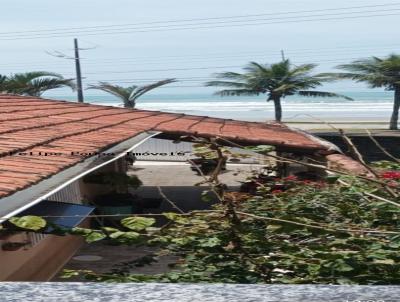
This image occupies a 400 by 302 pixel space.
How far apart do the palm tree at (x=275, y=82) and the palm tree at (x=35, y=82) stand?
30.2 feet

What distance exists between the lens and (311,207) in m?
3.07

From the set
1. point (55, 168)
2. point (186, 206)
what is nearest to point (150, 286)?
point (55, 168)

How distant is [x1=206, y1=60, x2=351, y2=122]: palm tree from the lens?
100 feet

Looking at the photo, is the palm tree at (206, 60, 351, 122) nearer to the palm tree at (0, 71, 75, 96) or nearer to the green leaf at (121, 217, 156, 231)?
the palm tree at (0, 71, 75, 96)

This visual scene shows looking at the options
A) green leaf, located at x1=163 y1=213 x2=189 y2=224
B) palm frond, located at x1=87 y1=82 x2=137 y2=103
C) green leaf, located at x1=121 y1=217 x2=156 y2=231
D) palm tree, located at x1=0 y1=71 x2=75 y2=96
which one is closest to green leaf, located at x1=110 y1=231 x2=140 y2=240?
green leaf, located at x1=121 y1=217 x2=156 y2=231

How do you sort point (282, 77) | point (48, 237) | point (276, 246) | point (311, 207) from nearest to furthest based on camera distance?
point (276, 246) → point (311, 207) → point (48, 237) → point (282, 77)

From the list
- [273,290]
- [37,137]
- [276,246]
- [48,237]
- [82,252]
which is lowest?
[82,252]

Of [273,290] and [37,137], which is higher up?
[37,137]

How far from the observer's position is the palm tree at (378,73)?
31469 millimetres

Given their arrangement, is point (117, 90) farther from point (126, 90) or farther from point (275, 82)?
point (275, 82)

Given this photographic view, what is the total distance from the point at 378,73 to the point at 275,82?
6.87 m

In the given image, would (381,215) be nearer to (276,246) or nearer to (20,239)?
(276,246)

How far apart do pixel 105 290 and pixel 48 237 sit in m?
6.47

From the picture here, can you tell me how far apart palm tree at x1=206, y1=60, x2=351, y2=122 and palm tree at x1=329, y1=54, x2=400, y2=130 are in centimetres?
178
